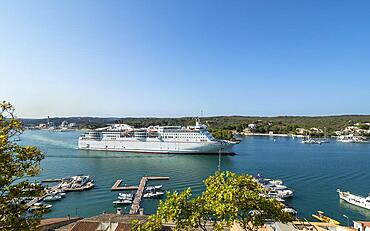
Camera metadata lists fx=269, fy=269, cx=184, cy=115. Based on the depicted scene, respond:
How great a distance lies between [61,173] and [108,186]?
10333mm

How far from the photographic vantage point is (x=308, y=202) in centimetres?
2286

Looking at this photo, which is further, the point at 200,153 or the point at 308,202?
the point at 200,153

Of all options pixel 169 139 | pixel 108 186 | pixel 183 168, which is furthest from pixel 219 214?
pixel 169 139

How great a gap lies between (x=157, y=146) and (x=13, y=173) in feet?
166

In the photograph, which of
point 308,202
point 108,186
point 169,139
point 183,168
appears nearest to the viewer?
point 308,202

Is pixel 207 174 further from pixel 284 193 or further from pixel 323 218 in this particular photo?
pixel 323 218

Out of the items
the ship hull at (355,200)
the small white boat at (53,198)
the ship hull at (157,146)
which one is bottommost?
the small white boat at (53,198)

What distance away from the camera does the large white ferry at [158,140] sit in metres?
51.2

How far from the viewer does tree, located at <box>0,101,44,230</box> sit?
4703mm

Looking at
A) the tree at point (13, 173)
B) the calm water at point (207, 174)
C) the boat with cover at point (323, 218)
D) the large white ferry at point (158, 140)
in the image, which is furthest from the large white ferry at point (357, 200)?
the large white ferry at point (158, 140)

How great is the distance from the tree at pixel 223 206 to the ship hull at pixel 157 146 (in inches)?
1714

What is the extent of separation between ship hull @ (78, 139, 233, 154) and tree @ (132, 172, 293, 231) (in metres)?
43.5

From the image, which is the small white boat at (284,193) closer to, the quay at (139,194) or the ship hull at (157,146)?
the quay at (139,194)

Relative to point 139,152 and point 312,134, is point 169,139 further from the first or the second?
point 312,134
